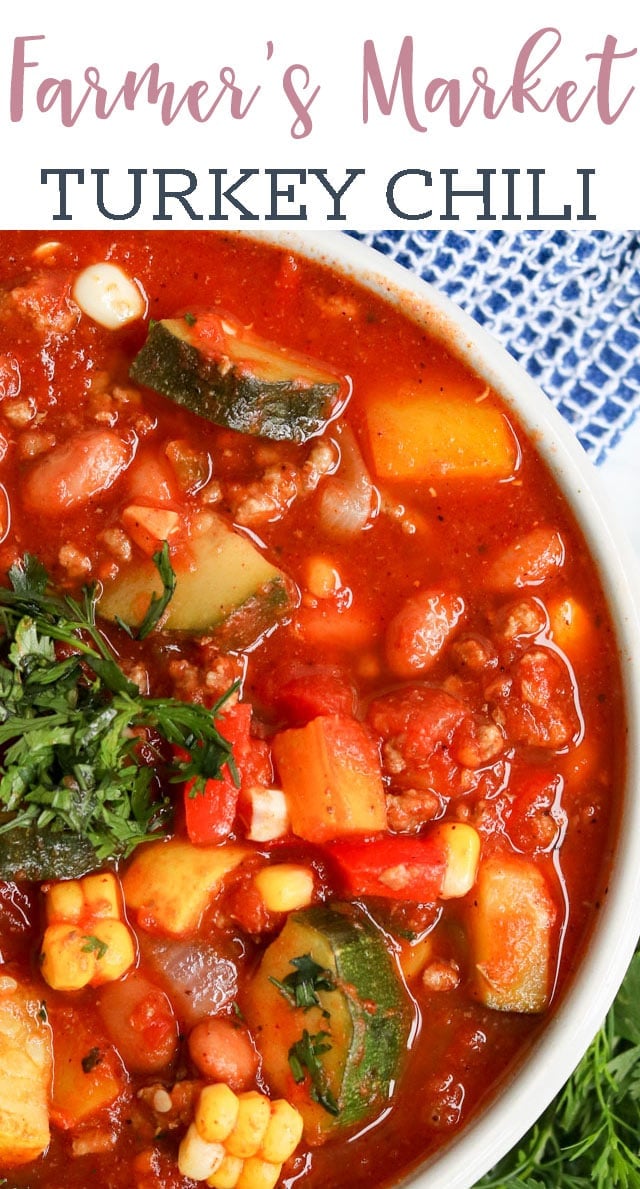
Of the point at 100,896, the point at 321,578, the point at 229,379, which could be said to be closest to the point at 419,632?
the point at 321,578

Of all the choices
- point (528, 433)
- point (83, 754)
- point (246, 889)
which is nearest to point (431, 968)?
point (246, 889)

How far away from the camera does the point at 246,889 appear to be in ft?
11.6

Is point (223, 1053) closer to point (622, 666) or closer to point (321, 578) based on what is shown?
point (321, 578)

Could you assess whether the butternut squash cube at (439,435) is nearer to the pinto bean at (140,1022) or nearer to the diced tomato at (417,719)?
the diced tomato at (417,719)

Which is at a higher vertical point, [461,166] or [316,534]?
[461,166]

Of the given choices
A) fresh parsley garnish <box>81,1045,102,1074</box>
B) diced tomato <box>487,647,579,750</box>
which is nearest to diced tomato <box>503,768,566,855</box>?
diced tomato <box>487,647,579,750</box>

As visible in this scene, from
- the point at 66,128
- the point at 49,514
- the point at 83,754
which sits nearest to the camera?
the point at 83,754

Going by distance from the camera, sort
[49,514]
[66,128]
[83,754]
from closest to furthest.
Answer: [83,754] < [49,514] < [66,128]

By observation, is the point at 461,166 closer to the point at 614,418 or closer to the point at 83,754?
the point at 614,418

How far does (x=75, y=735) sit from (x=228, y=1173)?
1325mm

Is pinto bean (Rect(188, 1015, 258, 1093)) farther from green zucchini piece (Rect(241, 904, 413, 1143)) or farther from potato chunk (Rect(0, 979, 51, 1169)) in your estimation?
potato chunk (Rect(0, 979, 51, 1169))

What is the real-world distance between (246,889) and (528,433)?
165cm

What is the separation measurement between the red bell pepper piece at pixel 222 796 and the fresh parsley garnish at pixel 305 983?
1.45ft

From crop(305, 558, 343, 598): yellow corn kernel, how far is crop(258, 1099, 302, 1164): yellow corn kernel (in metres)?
1.49
